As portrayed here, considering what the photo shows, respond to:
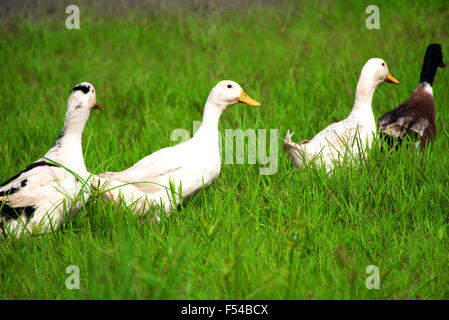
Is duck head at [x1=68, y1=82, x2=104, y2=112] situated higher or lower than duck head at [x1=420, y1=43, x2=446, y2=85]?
lower

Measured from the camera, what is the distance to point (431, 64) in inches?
179

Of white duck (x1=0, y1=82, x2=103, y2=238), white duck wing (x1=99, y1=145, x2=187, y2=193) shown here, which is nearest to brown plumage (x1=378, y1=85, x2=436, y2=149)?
white duck wing (x1=99, y1=145, x2=187, y2=193)

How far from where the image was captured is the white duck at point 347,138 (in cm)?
356

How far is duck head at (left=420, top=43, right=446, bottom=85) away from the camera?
14.7 ft

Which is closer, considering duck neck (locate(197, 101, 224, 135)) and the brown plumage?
duck neck (locate(197, 101, 224, 135))

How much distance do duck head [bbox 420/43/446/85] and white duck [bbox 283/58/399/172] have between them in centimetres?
62

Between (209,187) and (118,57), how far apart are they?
431cm

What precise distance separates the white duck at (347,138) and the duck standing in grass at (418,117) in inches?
8.7

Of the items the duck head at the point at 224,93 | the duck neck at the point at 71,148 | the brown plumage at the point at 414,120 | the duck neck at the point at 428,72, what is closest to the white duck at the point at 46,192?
the duck neck at the point at 71,148

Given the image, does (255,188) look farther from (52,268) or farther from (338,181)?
(52,268)

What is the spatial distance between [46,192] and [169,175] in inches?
33.7

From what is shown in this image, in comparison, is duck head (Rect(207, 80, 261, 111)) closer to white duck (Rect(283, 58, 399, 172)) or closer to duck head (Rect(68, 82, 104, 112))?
white duck (Rect(283, 58, 399, 172))
